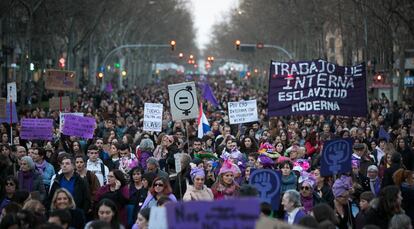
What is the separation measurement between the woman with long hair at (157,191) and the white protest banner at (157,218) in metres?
1.99

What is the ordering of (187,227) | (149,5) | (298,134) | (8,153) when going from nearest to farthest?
1. (187,227)
2. (8,153)
3. (298,134)
4. (149,5)

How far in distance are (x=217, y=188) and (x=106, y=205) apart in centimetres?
270

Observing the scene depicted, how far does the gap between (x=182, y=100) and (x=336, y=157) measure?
5426mm

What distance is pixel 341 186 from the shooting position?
11.8 metres

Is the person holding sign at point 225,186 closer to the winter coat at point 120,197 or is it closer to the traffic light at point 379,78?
the winter coat at point 120,197

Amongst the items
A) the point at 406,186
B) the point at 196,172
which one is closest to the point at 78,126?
the point at 196,172

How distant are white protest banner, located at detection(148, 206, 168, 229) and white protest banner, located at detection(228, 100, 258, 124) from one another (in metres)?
14.3

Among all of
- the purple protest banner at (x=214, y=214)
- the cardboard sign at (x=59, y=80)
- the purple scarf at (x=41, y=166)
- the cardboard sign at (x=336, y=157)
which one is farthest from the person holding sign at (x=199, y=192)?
the cardboard sign at (x=59, y=80)

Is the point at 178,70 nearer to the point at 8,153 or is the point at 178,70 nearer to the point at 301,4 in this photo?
the point at 301,4

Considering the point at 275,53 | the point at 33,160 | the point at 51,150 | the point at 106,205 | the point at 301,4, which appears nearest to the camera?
the point at 106,205

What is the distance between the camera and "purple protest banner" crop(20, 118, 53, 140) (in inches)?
733

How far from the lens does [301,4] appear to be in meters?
58.1

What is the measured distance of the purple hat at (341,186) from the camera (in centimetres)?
1166

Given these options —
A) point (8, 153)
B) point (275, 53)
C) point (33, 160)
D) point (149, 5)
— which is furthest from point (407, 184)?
point (275, 53)
